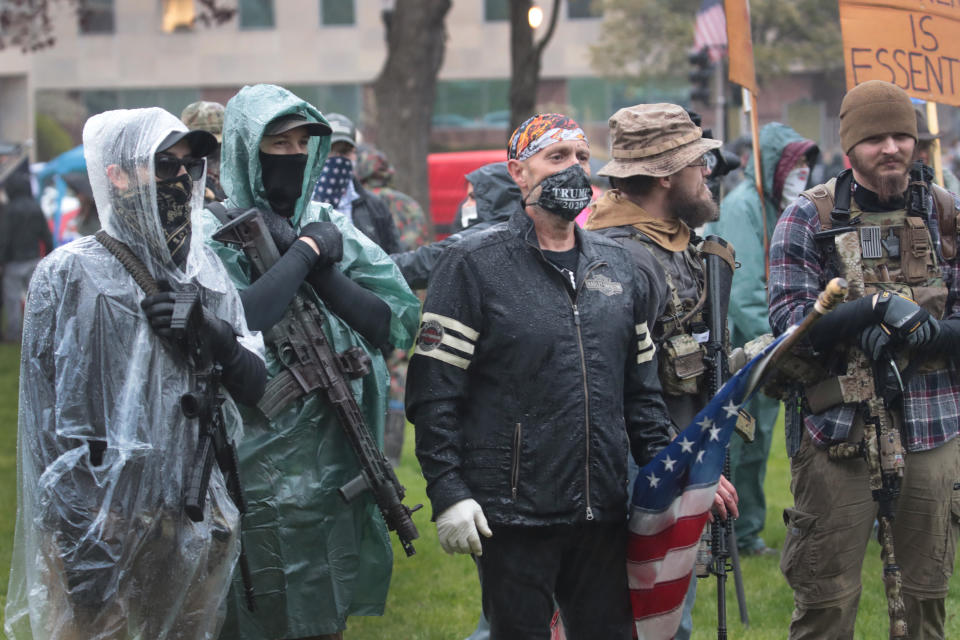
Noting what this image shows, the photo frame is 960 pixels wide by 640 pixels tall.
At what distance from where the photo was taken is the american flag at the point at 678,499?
147 inches

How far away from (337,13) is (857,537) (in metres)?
45.3

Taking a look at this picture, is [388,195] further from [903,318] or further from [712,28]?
[712,28]

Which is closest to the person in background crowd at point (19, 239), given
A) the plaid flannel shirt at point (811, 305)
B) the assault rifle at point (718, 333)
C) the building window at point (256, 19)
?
the assault rifle at point (718, 333)

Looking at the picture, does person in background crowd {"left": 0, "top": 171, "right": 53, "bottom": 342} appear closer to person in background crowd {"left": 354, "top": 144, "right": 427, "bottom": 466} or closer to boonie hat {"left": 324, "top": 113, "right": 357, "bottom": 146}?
person in background crowd {"left": 354, "top": 144, "right": 427, "bottom": 466}

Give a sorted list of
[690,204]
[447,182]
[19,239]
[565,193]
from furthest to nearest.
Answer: [447,182] < [19,239] < [690,204] < [565,193]

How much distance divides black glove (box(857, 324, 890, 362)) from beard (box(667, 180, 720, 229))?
2.30ft

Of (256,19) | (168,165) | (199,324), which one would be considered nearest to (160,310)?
(199,324)

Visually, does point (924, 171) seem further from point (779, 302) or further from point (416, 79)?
point (416, 79)

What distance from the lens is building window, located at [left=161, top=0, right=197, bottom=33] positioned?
1890 inches

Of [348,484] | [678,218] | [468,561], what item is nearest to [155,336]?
[348,484]

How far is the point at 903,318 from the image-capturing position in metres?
4.18

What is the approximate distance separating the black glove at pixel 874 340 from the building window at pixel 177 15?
46.6 meters

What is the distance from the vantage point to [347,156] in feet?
24.8

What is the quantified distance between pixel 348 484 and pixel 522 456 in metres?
0.76
